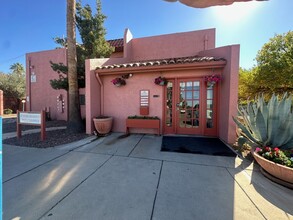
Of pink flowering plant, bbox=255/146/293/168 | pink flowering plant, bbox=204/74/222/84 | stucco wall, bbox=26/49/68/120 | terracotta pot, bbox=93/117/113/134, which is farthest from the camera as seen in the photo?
stucco wall, bbox=26/49/68/120

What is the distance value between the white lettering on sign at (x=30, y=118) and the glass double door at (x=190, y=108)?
4.93 meters

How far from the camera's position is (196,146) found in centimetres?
467

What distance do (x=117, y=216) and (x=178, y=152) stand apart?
2.66 meters

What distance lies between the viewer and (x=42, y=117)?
5.07 metres

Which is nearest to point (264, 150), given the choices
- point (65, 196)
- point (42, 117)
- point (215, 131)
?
point (215, 131)

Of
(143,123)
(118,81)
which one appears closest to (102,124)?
(143,123)

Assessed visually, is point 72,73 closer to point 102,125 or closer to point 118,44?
point 102,125

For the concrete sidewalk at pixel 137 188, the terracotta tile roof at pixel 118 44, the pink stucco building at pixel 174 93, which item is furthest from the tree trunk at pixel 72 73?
the terracotta tile roof at pixel 118 44

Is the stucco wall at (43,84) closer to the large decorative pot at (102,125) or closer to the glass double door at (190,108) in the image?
the large decorative pot at (102,125)

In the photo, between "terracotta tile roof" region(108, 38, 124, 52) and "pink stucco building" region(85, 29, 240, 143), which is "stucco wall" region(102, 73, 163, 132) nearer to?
"pink stucco building" region(85, 29, 240, 143)

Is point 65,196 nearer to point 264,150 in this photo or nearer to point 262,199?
point 262,199

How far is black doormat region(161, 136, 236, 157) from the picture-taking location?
421 centimetres

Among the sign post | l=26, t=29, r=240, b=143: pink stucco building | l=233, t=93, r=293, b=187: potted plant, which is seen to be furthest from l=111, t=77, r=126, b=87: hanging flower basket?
l=233, t=93, r=293, b=187: potted plant

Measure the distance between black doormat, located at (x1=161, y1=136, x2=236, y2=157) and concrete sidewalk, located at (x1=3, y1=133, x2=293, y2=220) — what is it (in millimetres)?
356
